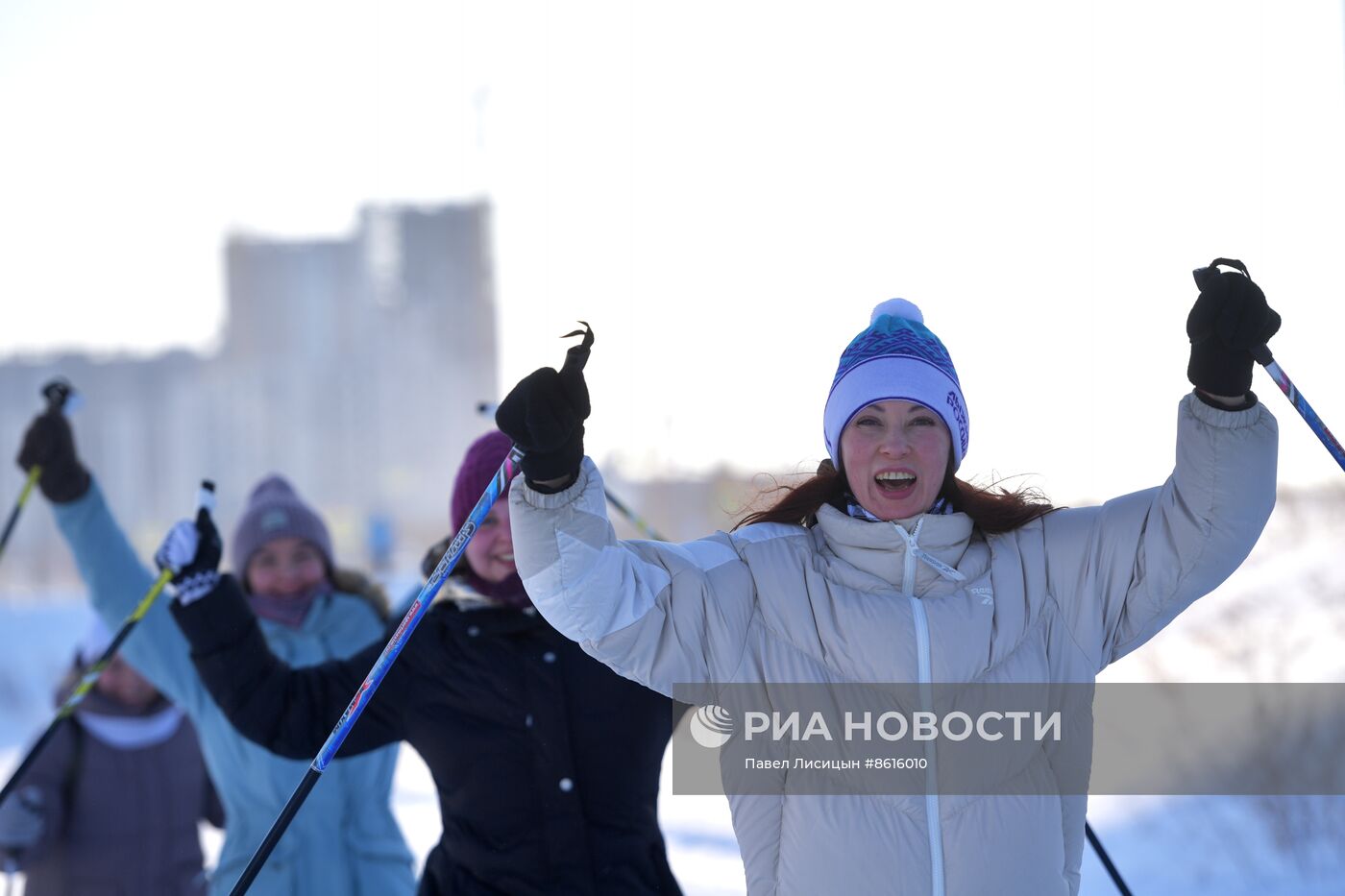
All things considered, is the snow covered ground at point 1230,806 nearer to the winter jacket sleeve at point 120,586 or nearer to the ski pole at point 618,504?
the ski pole at point 618,504

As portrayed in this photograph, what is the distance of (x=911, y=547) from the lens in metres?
2.03

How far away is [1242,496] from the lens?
6.37 feet

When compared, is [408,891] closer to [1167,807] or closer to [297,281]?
[1167,807]

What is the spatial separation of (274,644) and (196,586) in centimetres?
76

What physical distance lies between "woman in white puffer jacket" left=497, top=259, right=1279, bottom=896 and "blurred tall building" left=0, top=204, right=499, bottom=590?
45638 mm

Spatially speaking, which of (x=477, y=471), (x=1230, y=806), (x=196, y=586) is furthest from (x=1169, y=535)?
(x=1230, y=806)

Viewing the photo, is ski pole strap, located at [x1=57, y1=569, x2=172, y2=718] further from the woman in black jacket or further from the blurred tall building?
the blurred tall building

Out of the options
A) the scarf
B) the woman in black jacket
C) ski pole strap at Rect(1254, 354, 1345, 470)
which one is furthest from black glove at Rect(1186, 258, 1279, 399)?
the scarf

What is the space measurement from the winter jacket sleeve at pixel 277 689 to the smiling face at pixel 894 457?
3.33ft

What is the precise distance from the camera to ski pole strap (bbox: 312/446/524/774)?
92.0 inches

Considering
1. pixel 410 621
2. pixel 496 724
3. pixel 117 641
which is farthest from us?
pixel 117 641

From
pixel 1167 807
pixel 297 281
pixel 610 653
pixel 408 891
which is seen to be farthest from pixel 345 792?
pixel 297 281

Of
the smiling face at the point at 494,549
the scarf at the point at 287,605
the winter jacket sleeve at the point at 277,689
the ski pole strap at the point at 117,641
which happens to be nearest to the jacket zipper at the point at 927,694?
the smiling face at the point at 494,549

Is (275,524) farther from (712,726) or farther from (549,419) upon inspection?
(549,419)
